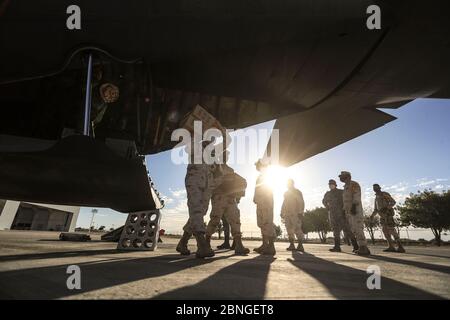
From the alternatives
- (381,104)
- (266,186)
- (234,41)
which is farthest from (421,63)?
(266,186)

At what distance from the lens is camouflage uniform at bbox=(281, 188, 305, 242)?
5.80 m

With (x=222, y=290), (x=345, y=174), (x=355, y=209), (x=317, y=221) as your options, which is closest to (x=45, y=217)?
(x=345, y=174)

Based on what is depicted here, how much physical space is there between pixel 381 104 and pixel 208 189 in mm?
3371

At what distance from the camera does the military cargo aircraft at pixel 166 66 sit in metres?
1.91

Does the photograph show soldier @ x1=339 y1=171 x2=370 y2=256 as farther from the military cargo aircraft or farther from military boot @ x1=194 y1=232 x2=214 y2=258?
military boot @ x1=194 y1=232 x2=214 y2=258

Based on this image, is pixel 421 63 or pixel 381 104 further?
pixel 381 104

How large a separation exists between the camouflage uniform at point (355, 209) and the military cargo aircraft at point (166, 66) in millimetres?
1391

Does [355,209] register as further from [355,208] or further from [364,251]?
[364,251]

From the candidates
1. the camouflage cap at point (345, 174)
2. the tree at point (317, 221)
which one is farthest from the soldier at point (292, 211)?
the tree at point (317, 221)

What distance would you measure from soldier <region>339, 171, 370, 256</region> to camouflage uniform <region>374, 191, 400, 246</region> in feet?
5.48

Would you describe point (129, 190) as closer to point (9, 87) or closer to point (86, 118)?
point (86, 118)

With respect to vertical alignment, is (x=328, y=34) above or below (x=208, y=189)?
above

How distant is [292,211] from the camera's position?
596 centimetres
